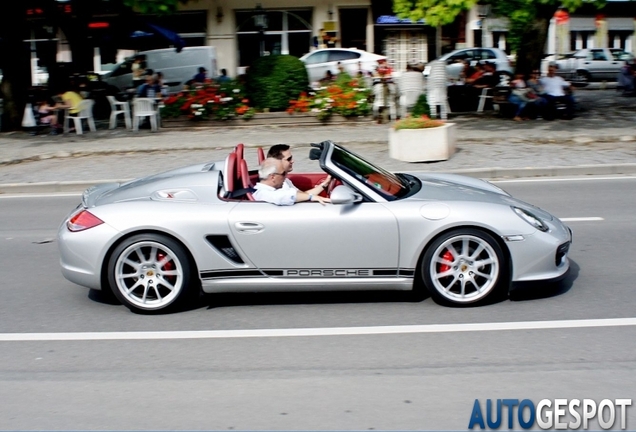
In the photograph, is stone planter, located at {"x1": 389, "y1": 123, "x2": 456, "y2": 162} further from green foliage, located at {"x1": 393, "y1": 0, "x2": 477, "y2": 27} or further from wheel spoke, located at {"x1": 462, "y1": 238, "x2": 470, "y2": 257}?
wheel spoke, located at {"x1": 462, "y1": 238, "x2": 470, "y2": 257}

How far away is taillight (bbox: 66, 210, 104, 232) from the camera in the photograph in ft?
22.4

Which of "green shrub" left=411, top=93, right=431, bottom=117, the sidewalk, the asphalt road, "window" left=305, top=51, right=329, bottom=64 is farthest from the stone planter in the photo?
"window" left=305, top=51, right=329, bottom=64

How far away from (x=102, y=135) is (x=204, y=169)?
1390 cm

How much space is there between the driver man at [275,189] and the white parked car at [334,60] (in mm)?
21011

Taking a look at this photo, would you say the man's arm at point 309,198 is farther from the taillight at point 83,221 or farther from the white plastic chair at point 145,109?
the white plastic chair at point 145,109

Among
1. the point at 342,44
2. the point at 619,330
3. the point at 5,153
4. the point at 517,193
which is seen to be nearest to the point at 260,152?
the point at 619,330

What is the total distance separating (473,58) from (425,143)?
44.5 feet

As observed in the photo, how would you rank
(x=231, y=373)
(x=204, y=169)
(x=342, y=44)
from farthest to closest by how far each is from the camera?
(x=342, y=44), (x=204, y=169), (x=231, y=373)

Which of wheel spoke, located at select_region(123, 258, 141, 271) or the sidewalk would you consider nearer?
wheel spoke, located at select_region(123, 258, 141, 271)

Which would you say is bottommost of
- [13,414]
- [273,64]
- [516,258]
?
[13,414]

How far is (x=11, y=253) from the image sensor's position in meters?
9.45

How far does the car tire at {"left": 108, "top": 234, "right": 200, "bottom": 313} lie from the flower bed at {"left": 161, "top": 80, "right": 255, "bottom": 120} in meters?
14.6

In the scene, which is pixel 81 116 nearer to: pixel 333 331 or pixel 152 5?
pixel 152 5

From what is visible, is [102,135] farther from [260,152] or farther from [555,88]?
[260,152]
